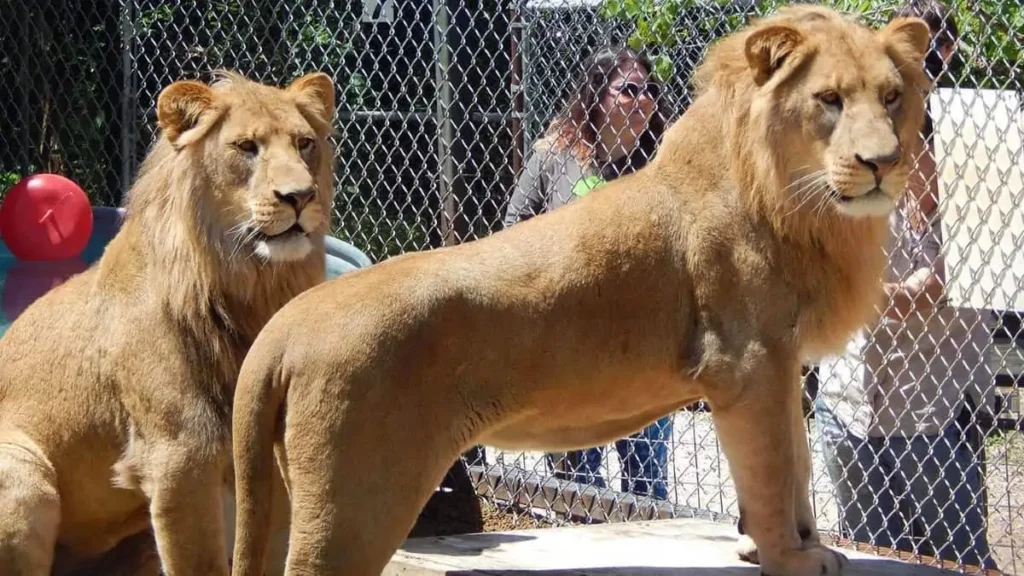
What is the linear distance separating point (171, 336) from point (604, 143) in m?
2.07

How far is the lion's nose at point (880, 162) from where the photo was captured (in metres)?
2.82

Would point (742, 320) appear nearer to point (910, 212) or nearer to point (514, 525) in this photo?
point (910, 212)

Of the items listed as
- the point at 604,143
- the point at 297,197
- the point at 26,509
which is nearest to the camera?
the point at 297,197

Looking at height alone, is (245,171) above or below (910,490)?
above

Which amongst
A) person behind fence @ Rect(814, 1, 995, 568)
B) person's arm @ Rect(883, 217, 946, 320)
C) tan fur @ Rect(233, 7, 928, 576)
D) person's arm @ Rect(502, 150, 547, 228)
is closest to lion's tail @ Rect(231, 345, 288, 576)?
tan fur @ Rect(233, 7, 928, 576)

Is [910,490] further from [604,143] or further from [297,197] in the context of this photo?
[297,197]

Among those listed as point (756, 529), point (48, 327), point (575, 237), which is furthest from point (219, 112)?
point (756, 529)

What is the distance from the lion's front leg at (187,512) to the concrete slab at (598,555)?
19.6 inches

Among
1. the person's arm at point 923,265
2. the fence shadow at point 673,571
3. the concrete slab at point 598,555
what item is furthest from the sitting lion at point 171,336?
the person's arm at point 923,265

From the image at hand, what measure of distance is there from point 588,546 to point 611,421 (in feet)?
2.69

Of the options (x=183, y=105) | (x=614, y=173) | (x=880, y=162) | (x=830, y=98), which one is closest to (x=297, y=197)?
(x=183, y=105)

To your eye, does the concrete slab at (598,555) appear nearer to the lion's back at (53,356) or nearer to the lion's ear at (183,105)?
the lion's back at (53,356)

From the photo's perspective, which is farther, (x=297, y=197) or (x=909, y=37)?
(x=297, y=197)

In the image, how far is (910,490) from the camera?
449 centimetres
